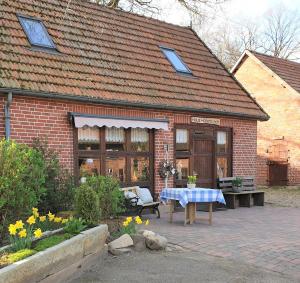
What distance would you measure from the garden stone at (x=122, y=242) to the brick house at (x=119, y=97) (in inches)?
163

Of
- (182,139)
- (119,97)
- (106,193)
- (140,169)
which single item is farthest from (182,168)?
(106,193)

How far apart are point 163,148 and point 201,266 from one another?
22.6 ft

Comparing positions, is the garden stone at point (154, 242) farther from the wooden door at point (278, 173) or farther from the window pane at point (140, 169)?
the wooden door at point (278, 173)

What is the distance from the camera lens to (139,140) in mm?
12961

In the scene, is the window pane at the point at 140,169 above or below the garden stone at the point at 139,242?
above

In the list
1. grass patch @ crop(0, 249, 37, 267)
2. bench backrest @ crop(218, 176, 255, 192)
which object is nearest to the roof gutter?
bench backrest @ crop(218, 176, 255, 192)

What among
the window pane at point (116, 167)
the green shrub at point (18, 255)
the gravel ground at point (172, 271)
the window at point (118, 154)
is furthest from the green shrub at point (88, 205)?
the window pane at point (116, 167)

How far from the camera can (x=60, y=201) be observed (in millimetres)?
9938

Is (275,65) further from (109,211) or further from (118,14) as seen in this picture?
(109,211)

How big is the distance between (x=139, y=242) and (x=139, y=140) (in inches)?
222

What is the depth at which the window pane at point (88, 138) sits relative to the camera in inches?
458

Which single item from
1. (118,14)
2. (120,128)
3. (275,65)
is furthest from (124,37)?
(275,65)

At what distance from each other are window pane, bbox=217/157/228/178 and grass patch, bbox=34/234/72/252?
958 cm

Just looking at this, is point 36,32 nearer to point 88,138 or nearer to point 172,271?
point 88,138
